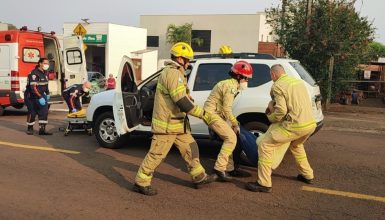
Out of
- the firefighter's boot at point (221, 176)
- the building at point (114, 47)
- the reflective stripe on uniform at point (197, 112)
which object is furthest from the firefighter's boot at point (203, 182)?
the building at point (114, 47)

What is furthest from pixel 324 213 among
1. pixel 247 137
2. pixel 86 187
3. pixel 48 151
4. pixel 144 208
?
pixel 48 151

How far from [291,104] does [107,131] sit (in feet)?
13.4

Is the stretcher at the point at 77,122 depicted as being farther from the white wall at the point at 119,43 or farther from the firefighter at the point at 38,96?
the white wall at the point at 119,43

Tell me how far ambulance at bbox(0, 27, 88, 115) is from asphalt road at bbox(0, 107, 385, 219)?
14.7 feet

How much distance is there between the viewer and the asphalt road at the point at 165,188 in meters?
4.88

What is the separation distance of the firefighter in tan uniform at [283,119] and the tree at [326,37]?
1012 cm

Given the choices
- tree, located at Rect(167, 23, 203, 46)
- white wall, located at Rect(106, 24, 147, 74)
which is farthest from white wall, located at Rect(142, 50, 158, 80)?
tree, located at Rect(167, 23, 203, 46)

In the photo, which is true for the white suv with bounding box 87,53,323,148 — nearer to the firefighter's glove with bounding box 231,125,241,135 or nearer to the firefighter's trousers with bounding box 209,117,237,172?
the firefighter's glove with bounding box 231,125,241,135

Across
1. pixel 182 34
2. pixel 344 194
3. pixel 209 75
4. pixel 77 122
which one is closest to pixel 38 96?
pixel 77 122

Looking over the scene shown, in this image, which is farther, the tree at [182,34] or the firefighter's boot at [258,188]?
the tree at [182,34]

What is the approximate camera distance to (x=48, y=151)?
26.0ft

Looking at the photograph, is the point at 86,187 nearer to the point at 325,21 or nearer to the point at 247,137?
the point at 247,137

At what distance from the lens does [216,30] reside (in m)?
41.6

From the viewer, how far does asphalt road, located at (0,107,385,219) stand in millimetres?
4883
